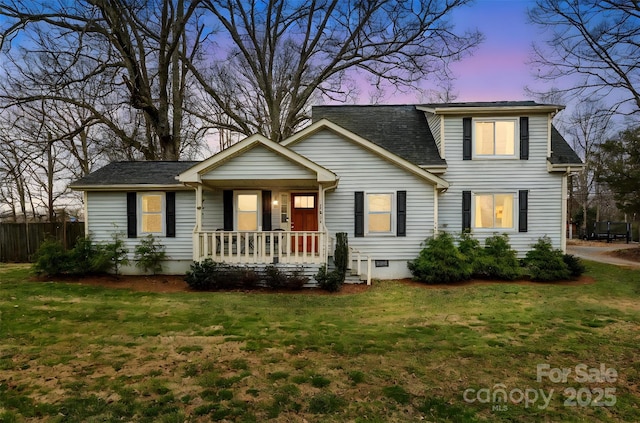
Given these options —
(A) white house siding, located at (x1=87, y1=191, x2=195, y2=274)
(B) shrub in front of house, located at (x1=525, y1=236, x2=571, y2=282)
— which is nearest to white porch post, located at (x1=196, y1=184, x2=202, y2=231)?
(A) white house siding, located at (x1=87, y1=191, x2=195, y2=274)

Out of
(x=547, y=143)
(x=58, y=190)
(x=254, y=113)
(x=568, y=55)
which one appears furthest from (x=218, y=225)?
(x=58, y=190)

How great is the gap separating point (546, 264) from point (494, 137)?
4706 mm

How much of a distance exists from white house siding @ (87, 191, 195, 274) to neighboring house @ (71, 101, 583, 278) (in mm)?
35

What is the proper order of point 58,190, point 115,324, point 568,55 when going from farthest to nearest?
point 58,190
point 568,55
point 115,324

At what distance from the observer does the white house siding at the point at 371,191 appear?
11.3 m

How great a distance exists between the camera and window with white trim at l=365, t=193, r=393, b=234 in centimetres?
1148

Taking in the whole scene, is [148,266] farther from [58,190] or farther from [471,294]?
[58,190]

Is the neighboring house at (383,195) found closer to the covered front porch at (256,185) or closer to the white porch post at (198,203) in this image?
the covered front porch at (256,185)

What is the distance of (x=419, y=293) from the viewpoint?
9406 mm

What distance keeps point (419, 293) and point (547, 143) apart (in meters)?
7.55

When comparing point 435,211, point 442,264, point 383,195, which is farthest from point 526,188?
point 383,195

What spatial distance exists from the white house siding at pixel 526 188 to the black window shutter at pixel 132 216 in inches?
426

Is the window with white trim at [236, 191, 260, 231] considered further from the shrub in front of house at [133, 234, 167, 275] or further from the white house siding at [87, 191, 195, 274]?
the shrub in front of house at [133, 234, 167, 275]

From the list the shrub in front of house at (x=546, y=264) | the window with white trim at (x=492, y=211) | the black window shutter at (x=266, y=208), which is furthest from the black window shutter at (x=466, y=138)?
the black window shutter at (x=266, y=208)
